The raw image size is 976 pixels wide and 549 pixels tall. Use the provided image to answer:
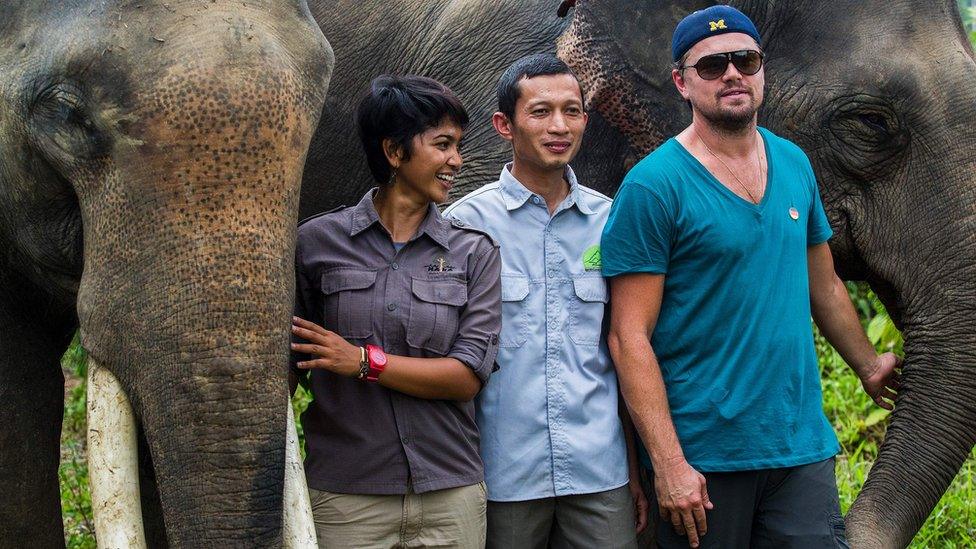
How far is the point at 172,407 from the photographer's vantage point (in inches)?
98.6

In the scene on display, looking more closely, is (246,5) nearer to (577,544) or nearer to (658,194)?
(658,194)

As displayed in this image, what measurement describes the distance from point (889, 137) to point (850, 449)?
7.05ft

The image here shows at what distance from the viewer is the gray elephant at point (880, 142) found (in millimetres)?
3547

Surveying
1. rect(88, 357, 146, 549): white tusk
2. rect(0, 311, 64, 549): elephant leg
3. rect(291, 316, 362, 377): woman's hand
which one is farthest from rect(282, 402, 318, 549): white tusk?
rect(0, 311, 64, 549): elephant leg

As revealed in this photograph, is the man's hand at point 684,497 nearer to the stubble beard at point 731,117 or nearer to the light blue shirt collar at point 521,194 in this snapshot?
the light blue shirt collar at point 521,194

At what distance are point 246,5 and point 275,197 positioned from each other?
1.19ft

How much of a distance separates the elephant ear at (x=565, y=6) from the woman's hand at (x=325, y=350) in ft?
4.20

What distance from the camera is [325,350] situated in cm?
273

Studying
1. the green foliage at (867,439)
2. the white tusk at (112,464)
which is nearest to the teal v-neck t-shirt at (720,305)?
the white tusk at (112,464)

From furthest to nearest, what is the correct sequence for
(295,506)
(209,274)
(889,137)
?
(889,137)
(295,506)
(209,274)

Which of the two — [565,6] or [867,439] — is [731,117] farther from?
[867,439]

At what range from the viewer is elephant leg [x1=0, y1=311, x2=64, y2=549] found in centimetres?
367

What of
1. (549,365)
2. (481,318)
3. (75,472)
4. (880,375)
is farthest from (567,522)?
(75,472)

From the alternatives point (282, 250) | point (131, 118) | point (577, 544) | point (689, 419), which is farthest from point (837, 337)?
point (131, 118)
